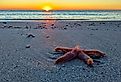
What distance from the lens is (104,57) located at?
6.80 m

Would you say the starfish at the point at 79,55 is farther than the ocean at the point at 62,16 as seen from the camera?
No

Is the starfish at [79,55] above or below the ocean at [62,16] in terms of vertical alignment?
above

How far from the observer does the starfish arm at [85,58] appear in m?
5.84

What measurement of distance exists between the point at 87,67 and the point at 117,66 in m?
0.67

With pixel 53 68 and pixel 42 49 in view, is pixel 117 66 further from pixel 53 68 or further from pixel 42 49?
pixel 42 49

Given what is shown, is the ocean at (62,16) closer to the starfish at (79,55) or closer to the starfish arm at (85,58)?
the starfish at (79,55)

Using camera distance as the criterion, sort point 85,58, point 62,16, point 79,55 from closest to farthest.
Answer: point 85,58
point 79,55
point 62,16

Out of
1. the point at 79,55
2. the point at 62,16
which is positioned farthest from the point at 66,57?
the point at 62,16

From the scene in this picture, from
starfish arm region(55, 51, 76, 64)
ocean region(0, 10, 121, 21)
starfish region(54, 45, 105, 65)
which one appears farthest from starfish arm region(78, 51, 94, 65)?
ocean region(0, 10, 121, 21)

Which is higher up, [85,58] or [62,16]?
[85,58]

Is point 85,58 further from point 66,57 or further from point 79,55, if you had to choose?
point 66,57

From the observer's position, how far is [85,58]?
600 cm

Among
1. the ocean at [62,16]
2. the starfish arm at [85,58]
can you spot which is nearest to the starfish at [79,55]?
the starfish arm at [85,58]

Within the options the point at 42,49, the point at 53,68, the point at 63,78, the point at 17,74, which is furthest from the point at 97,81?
the point at 42,49
